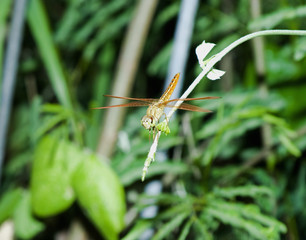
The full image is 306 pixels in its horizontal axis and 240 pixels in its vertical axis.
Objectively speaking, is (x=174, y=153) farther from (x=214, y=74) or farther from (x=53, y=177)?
(x=214, y=74)

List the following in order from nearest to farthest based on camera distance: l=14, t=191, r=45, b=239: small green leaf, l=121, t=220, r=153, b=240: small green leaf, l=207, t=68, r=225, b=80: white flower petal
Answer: l=207, t=68, r=225, b=80: white flower petal → l=121, t=220, r=153, b=240: small green leaf → l=14, t=191, r=45, b=239: small green leaf

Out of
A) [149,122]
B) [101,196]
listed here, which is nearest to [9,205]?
[101,196]

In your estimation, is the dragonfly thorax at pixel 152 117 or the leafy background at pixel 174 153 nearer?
the dragonfly thorax at pixel 152 117

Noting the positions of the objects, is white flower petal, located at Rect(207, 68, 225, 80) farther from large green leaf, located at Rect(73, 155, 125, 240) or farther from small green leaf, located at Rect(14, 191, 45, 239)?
small green leaf, located at Rect(14, 191, 45, 239)

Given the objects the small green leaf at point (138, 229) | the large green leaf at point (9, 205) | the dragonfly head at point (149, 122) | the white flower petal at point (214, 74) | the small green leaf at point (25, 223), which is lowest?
the small green leaf at point (138, 229)

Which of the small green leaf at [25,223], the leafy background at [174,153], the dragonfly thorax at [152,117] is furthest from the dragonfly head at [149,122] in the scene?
the small green leaf at [25,223]

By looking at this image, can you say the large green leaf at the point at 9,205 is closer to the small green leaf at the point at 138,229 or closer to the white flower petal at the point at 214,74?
the small green leaf at the point at 138,229

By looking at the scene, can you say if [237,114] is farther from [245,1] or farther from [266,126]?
[245,1]

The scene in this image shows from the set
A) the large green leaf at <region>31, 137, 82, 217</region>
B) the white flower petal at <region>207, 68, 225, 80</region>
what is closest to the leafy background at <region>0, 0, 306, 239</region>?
the large green leaf at <region>31, 137, 82, 217</region>
